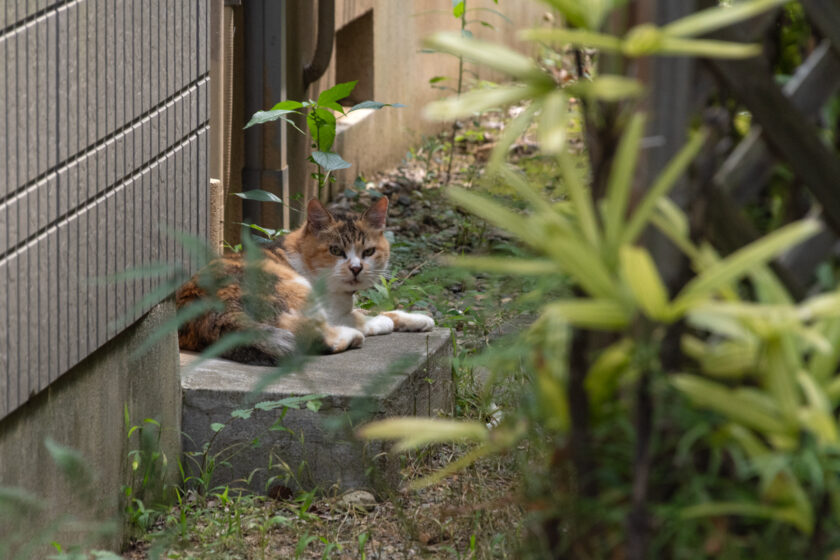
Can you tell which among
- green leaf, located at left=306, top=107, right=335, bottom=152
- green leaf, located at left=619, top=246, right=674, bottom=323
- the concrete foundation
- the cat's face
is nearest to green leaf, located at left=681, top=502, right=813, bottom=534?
green leaf, located at left=619, top=246, right=674, bottom=323

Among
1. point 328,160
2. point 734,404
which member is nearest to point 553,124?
point 734,404

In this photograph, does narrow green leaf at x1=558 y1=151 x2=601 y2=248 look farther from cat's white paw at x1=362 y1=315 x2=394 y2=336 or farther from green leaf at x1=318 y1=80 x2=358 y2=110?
green leaf at x1=318 y1=80 x2=358 y2=110

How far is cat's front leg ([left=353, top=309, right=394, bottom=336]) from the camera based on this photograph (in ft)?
14.7

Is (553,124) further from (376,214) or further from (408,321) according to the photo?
(376,214)

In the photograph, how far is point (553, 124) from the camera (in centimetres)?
113

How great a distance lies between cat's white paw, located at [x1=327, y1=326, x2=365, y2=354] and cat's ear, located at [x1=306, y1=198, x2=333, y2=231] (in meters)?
0.56

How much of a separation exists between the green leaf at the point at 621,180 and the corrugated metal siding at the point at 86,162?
174 cm

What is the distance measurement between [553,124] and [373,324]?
338 cm

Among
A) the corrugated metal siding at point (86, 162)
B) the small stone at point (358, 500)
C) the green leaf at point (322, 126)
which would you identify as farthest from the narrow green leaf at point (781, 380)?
the green leaf at point (322, 126)

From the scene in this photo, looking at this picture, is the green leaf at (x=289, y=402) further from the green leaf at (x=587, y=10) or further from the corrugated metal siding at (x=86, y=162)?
the green leaf at (x=587, y=10)

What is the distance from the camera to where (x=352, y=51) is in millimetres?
7285

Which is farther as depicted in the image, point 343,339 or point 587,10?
point 343,339

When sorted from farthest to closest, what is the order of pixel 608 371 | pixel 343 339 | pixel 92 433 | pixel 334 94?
pixel 334 94, pixel 343 339, pixel 92 433, pixel 608 371

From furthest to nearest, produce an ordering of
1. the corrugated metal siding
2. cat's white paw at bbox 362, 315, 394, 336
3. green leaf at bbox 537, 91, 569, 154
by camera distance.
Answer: cat's white paw at bbox 362, 315, 394, 336 → the corrugated metal siding → green leaf at bbox 537, 91, 569, 154
